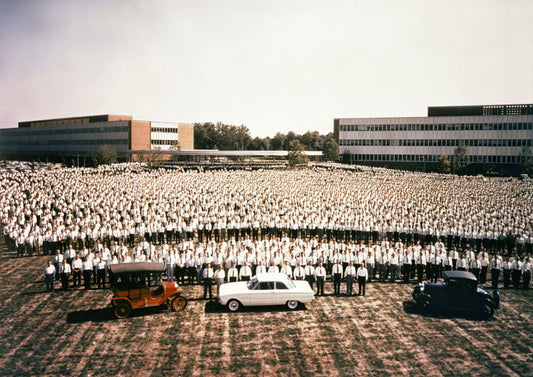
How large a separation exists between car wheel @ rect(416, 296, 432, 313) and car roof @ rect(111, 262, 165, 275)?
30.7 feet

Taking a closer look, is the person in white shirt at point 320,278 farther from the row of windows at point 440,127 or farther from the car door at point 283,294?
the row of windows at point 440,127

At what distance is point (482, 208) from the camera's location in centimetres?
3294

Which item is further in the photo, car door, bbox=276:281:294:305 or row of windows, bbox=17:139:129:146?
row of windows, bbox=17:139:129:146

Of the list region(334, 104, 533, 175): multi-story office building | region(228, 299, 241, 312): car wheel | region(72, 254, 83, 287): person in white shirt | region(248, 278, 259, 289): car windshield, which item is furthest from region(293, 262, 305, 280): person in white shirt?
region(334, 104, 533, 175): multi-story office building

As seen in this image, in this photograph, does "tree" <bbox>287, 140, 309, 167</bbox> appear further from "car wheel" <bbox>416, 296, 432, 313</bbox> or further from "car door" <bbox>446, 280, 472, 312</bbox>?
"car door" <bbox>446, 280, 472, 312</bbox>

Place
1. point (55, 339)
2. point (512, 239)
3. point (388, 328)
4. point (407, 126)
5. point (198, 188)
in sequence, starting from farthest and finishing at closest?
point (407, 126) < point (198, 188) < point (512, 239) < point (388, 328) < point (55, 339)

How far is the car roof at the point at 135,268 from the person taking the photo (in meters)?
13.9

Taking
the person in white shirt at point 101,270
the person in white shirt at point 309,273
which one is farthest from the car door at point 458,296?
the person in white shirt at point 101,270

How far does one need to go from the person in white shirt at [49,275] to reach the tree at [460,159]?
257 feet

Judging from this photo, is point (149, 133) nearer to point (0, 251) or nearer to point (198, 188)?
point (198, 188)

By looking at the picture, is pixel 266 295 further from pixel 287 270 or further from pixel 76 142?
pixel 76 142

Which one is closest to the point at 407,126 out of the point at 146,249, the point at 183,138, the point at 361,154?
the point at 361,154

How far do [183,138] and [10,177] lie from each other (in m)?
56.1

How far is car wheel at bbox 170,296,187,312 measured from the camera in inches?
580
